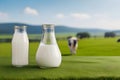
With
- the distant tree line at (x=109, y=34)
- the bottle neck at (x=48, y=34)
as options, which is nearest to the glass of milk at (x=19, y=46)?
the bottle neck at (x=48, y=34)

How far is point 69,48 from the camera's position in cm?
571

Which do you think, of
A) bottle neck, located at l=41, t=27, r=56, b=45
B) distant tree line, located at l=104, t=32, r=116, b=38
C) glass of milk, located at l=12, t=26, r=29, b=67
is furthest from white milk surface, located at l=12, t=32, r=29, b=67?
distant tree line, located at l=104, t=32, r=116, b=38

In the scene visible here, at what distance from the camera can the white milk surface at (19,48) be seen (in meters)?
1.47

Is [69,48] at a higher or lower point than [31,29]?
lower

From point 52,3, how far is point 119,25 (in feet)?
4.95

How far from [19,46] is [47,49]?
0.52 feet

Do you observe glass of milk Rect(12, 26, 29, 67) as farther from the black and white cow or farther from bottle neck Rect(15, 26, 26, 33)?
the black and white cow

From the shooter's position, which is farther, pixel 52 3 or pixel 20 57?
pixel 52 3

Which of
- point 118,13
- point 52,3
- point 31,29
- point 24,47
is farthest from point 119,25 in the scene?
point 24,47

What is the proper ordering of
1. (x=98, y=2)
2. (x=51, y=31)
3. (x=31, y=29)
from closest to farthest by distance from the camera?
(x=51, y=31)
(x=31, y=29)
(x=98, y=2)

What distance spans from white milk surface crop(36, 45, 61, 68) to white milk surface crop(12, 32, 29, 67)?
0.32 ft

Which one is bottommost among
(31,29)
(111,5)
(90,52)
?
(90,52)

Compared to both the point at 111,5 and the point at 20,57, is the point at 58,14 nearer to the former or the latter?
the point at 111,5

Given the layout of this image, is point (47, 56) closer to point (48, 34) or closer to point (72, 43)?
point (48, 34)
